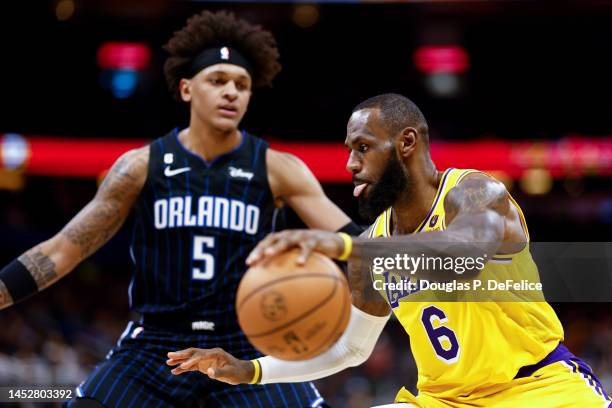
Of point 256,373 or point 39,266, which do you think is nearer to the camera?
point 256,373

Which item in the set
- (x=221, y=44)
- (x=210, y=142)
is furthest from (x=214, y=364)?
(x=221, y=44)

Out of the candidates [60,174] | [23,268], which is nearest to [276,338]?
[23,268]

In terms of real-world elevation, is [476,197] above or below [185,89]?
below

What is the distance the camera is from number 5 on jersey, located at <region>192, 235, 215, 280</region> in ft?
15.1

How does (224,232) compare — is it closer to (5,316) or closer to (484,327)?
(484,327)

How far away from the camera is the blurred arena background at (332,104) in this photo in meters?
15.3

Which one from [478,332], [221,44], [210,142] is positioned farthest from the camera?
[221,44]

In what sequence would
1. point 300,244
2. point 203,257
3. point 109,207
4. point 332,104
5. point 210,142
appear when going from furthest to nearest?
point 332,104 < point 210,142 < point 109,207 < point 203,257 < point 300,244

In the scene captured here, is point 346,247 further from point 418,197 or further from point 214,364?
point 214,364

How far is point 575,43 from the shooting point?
18.3 metres

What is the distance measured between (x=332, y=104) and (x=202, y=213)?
515 inches

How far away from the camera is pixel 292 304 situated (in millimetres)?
2924

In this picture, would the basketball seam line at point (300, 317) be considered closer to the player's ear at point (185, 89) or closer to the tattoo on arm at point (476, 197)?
the tattoo on arm at point (476, 197)

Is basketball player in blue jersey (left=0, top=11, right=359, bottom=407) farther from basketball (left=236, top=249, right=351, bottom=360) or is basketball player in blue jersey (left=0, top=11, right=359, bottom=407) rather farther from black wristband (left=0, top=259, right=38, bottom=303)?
basketball (left=236, top=249, right=351, bottom=360)
